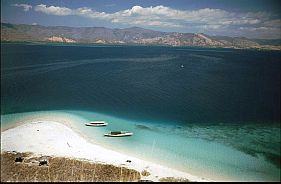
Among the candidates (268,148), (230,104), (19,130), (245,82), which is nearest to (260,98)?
(230,104)

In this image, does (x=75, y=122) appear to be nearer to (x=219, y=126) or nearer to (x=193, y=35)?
(x=219, y=126)

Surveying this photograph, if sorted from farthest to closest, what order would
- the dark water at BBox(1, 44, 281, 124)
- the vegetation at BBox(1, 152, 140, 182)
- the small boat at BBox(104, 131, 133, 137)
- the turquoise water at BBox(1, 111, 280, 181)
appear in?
the dark water at BBox(1, 44, 281, 124), the small boat at BBox(104, 131, 133, 137), the turquoise water at BBox(1, 111, 280, 181), the vegetation at BBox(1, 152, 140, 182)

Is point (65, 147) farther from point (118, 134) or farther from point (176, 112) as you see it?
point (176, 112)

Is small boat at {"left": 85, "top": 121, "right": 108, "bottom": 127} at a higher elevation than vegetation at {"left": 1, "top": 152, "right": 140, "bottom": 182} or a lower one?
higher

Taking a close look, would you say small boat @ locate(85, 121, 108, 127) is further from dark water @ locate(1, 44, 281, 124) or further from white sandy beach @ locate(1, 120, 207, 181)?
dark water @ locate(1, 44, 281, 124)

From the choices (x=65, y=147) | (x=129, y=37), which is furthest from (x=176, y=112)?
(x=129, y=37)

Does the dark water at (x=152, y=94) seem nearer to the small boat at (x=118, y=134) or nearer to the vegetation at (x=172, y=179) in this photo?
the small boat at (x=118, y=134)

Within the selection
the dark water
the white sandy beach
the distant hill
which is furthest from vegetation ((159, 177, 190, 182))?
the distant hill

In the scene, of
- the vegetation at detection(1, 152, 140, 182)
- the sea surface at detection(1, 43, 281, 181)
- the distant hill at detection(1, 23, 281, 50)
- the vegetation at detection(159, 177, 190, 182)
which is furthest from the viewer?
the distant hill at detection(1, 23, 281, 50)
